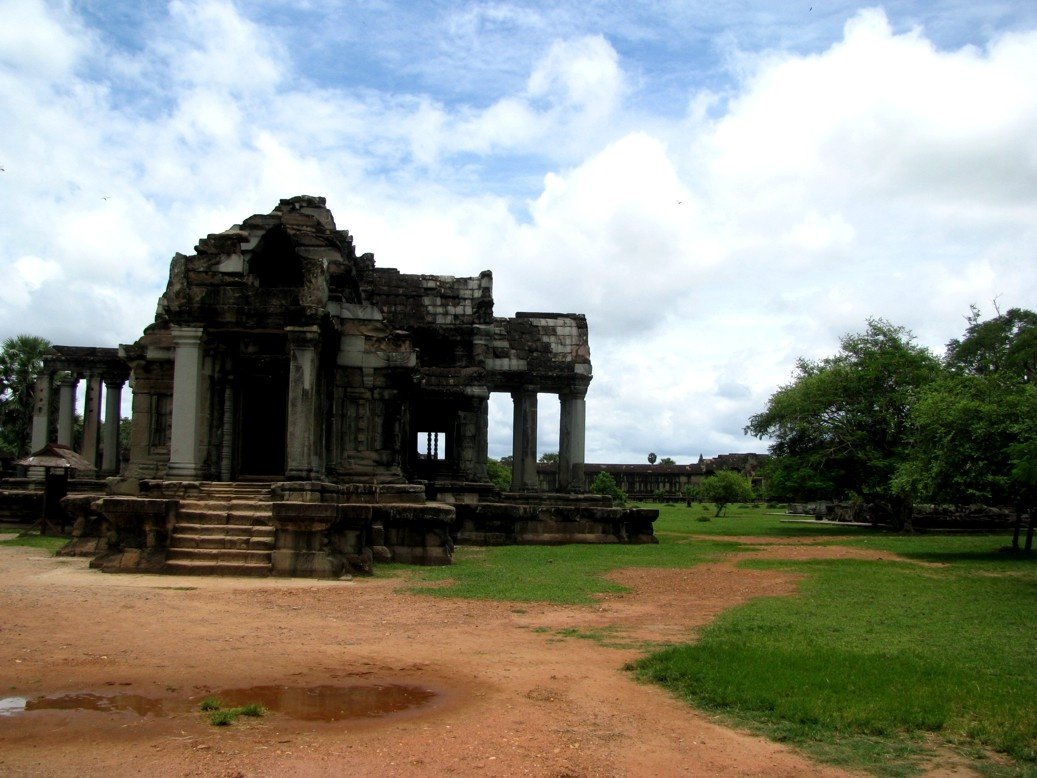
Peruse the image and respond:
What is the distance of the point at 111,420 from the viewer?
3244cm

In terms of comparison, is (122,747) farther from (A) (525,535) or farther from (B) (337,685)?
(A) (525,535)

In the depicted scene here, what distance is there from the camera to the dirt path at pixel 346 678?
5.09m

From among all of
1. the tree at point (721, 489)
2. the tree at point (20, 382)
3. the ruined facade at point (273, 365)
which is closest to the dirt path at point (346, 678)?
the ruined facade at point (273, 365)

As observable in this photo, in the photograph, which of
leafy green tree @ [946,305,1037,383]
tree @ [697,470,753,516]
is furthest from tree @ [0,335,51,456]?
leafy green tree @ [946,305,1037,383]

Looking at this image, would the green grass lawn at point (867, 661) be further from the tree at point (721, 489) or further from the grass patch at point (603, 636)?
the tree at point (721, 489)

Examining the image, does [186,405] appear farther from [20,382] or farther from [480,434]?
[20,382]

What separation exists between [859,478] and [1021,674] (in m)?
27.6

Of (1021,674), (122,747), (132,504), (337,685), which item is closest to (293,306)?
(132,504)

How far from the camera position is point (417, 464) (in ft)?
90.9

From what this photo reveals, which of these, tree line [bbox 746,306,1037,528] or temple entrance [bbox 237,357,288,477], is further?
tree line [bbox 746,306,1037,528]

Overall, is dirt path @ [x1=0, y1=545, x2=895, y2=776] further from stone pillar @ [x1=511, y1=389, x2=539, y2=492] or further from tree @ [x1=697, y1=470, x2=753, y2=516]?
tree @ [x1=697, y1=470, x2=753, y2=516]

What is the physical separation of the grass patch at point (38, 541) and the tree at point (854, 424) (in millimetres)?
25437

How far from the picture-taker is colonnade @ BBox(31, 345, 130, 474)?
32.3 meters

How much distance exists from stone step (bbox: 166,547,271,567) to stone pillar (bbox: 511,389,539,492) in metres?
14.8
